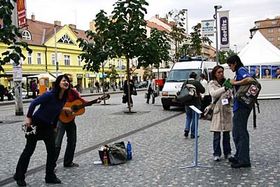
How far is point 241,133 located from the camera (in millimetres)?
7074

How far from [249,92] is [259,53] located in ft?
75.1

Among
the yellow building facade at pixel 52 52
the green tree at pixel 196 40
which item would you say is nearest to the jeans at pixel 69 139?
the green tree at pixel 196 40

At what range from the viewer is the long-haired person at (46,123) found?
6.50m

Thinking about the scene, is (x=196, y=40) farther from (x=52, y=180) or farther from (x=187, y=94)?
(x=52, y=180)

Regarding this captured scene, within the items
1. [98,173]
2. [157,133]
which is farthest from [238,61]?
[157,133]

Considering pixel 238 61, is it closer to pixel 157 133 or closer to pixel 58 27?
pixel 157 133

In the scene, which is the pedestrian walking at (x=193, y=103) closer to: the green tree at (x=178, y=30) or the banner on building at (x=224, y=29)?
the banner on building at (x=224, y=29)

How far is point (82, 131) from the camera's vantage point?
13.4 meters

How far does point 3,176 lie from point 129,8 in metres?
13.5

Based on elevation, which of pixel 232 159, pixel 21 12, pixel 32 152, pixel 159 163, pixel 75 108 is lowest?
pixel 159 163

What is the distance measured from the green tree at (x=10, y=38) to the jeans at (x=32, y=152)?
124 cm

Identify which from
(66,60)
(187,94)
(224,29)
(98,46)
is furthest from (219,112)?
(66,60)

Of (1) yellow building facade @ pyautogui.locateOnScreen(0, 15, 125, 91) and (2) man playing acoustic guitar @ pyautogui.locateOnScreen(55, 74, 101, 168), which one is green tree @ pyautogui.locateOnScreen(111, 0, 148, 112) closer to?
(2) man playing acoustic guitar @ pyautogui.locateOnScreen(55, 74, 101, 168)

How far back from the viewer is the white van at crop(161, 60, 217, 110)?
20.5m
